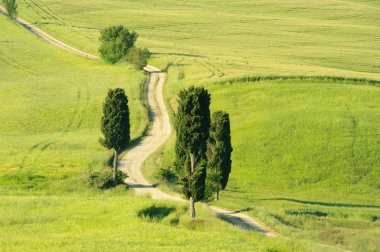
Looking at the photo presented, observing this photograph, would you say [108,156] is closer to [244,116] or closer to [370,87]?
[244,116]

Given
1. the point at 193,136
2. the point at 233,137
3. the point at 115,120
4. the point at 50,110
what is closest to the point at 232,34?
the point at 50,110

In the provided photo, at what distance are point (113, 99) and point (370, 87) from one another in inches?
1830

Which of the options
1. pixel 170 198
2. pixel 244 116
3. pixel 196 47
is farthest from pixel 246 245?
pixel 196 47

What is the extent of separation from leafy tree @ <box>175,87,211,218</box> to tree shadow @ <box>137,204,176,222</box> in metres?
2.11

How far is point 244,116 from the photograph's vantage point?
89812 mm

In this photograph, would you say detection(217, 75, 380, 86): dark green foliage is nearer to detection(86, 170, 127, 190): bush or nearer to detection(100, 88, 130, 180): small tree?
detection(100, 88, 130, 180): small tree

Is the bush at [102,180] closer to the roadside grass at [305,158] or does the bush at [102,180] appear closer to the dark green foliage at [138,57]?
the roadside grass at [305,158]

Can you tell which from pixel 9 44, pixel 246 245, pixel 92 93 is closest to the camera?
pixel 246 245

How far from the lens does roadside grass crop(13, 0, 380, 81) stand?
127 metres

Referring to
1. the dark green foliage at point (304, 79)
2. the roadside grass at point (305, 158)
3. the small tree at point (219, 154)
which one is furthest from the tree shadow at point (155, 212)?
the dark green foliage at point (304, 79)

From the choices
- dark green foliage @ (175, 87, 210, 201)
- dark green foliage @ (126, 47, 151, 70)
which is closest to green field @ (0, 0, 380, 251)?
dark green foliage @ (175, 87, 210, 201)

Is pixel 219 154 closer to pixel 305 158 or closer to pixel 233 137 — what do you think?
pixel 305 158

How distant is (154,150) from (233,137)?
968 cm

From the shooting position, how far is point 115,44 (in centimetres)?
13112
